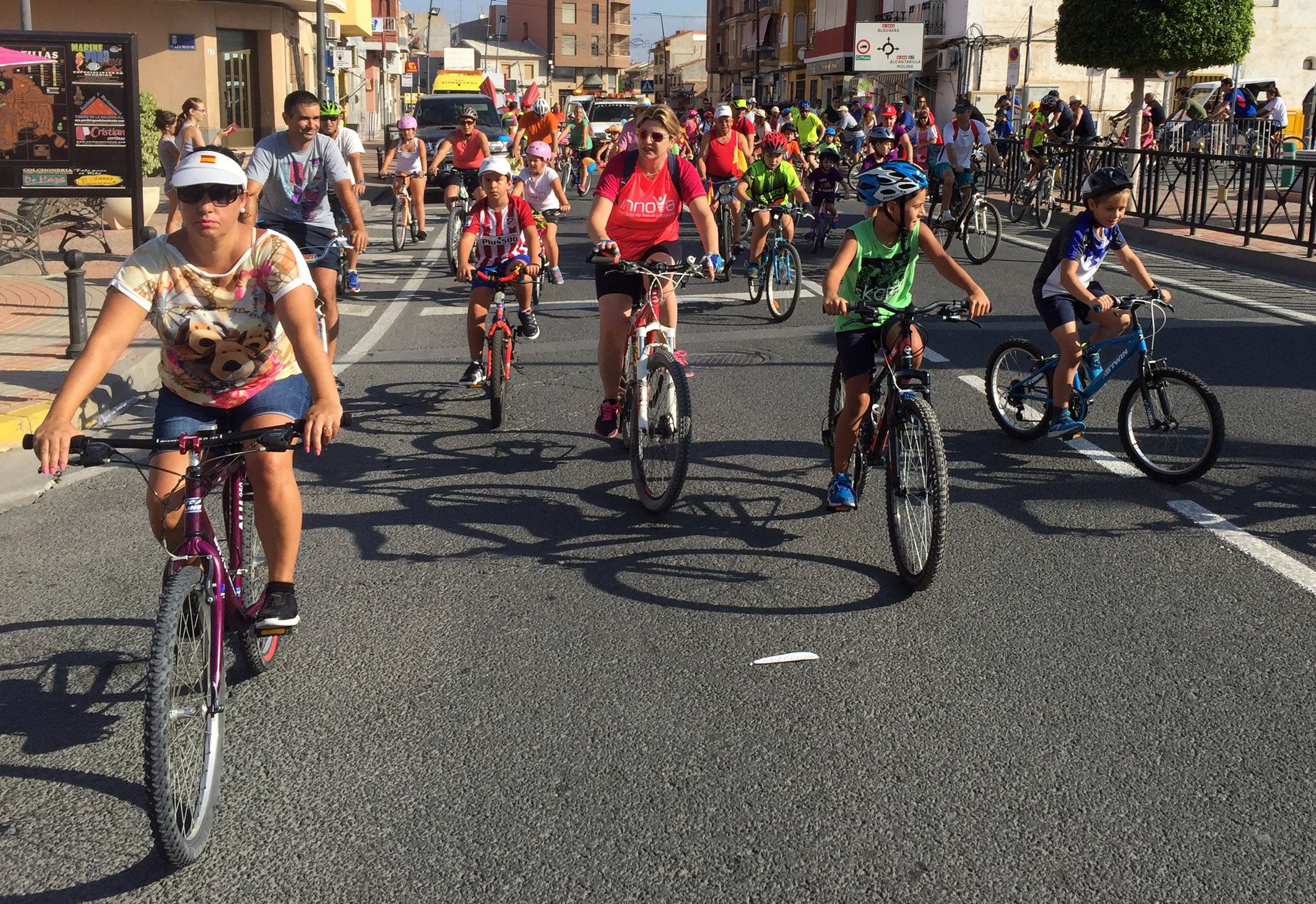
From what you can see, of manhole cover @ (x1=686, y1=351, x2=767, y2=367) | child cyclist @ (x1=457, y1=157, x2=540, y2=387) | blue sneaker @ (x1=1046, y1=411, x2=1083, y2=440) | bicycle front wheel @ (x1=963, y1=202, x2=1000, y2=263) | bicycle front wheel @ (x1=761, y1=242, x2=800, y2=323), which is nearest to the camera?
blue sneaker @ (x1=1046, y1=411, x2=1083, y2=440)

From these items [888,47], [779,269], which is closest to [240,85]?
[888,47]

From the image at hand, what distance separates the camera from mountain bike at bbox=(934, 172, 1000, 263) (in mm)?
16375

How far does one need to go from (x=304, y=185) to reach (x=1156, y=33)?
18.5 meters

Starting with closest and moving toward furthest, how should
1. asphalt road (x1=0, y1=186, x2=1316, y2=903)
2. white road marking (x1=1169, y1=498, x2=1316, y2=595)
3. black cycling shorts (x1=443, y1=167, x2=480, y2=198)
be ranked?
asphalt road (x1=0, y1=186, x2=1316, y2=903) → white road marking (x1=1169, y1=498, x2=1316, y2=595) → black cycling shorts (x1=443, y1=167, x2=480, y2=198)

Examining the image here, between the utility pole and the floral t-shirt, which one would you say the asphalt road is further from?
the utility pole

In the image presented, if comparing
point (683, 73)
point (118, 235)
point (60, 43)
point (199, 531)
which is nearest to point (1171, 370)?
point (199, 531)

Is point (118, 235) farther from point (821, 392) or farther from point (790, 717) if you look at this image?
point (790, 717)

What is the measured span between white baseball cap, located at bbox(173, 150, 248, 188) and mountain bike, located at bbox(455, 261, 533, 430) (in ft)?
13.7

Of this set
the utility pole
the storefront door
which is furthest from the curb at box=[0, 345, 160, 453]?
the storefront door

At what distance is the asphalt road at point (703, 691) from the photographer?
3.48 metres

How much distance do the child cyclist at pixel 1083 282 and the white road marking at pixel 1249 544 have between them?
987mm

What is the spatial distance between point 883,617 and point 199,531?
101 inches

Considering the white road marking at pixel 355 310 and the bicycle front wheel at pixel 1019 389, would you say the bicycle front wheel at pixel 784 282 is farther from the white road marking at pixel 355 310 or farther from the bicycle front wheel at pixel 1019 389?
the bicycle front wheel at pixel 1019 389

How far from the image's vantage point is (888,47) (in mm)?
57906
